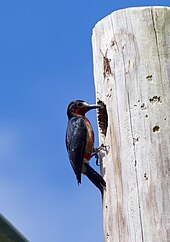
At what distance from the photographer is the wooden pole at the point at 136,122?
268cm

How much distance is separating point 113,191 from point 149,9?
1.18 meters

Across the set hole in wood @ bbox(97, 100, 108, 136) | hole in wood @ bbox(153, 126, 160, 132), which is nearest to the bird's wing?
hole in wood @ bbox(97, 100, 108, 136)

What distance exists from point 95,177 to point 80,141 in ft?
2.32

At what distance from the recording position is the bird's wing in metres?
4.05

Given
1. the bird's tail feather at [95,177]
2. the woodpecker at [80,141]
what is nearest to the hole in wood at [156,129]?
→ the bird's tail feather at [95,177]

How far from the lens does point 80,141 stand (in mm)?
4215

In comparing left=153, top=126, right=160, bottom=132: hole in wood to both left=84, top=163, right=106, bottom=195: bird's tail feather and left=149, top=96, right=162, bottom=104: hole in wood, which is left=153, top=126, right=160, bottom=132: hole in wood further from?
left=84, top=163, right=106, bottom=195: bird's tail feather

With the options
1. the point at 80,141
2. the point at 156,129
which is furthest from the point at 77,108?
the point at 156,129

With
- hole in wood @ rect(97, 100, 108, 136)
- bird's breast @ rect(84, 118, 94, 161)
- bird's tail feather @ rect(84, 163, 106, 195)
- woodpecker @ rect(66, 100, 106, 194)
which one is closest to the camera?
bird's tail feather @ rect(84, 163, 106, 195)

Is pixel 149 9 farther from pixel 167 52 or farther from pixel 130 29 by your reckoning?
pixel 167 52

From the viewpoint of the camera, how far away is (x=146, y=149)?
9.23ft

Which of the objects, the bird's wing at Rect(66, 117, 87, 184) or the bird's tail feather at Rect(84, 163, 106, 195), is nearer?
the bird's tail feather at Rect(84, 163, 106, 195)

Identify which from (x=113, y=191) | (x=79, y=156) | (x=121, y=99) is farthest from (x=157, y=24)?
(x=79, y=156)

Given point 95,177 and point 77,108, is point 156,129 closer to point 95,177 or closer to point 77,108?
point 95,177
